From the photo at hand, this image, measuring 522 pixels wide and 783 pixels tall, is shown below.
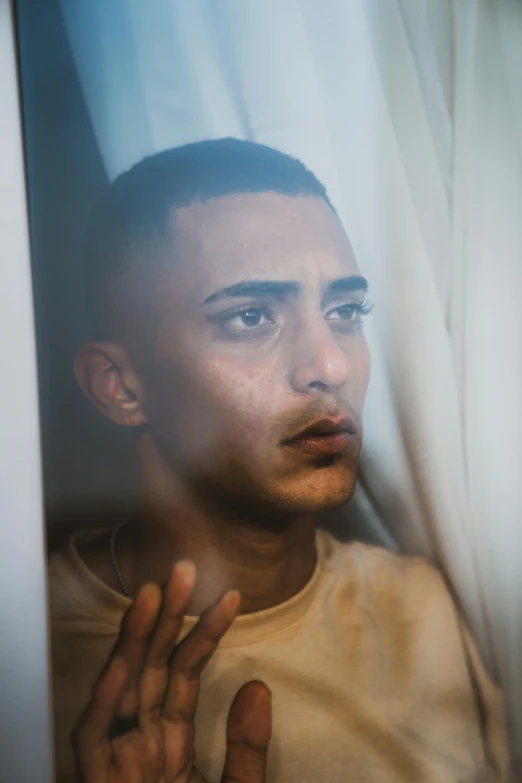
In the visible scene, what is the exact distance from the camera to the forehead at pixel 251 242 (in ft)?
4.30

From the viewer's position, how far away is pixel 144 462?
1288mm

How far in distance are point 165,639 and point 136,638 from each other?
47mm

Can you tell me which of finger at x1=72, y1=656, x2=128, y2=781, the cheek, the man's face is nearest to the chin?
the man's face

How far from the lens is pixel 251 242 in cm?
133

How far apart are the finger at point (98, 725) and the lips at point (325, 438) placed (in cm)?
47

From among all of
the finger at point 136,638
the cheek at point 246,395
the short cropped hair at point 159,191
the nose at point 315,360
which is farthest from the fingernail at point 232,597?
the short cropped hair at point 159,191

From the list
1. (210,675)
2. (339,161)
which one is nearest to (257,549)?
(210,675)

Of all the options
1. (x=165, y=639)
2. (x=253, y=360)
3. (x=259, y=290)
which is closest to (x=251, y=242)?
(x=259, y=290)

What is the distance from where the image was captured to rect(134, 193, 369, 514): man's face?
4.26 feet

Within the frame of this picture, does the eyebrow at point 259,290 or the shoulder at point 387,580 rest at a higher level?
the eyebrow at point 259,290

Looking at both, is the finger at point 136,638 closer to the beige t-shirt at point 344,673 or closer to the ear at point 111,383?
the beige t-shirt at point 344,673

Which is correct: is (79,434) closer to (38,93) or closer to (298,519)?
Result: (298,519)

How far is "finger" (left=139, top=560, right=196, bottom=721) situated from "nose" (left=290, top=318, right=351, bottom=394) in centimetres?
36

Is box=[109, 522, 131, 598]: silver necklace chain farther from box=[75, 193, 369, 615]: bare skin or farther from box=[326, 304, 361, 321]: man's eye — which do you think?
box=[326, 304, 361, 321]: man's eye
